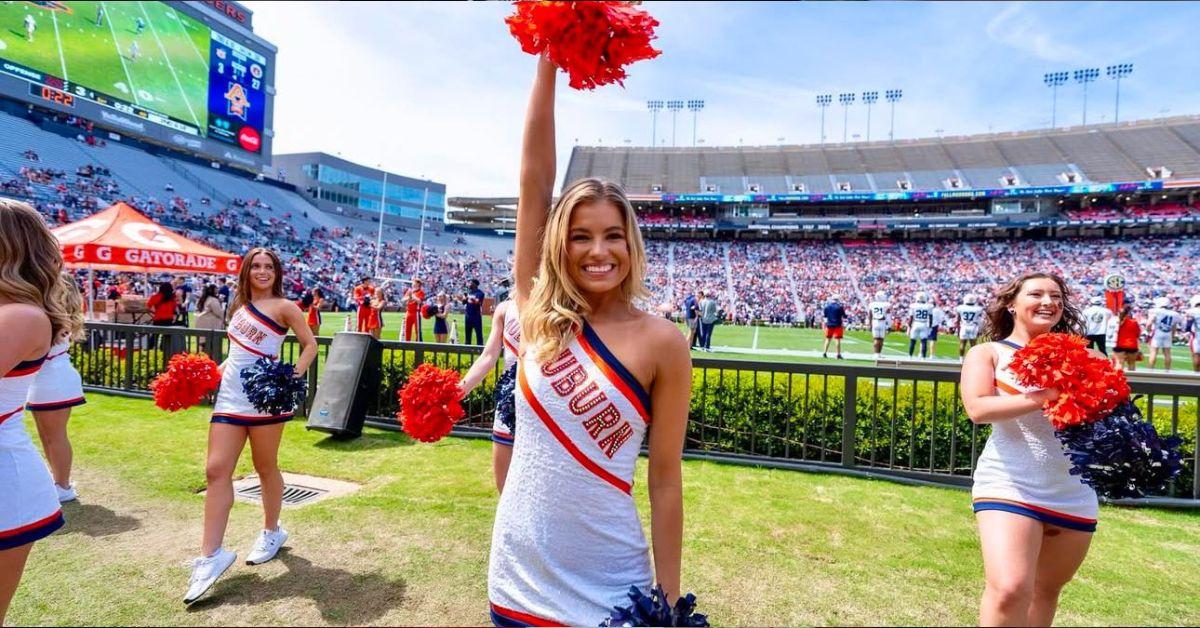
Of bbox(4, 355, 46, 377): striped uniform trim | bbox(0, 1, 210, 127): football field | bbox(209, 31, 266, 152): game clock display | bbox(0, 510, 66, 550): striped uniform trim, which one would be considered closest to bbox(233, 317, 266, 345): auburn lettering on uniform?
bbox(4, 355, 46, 377): striped uniform trim

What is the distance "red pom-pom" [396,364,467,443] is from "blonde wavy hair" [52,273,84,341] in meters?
1.33

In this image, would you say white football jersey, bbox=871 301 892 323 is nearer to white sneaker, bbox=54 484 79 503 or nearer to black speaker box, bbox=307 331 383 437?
black speaker box, bbox=307 331 383 437

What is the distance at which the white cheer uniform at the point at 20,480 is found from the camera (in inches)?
81.6

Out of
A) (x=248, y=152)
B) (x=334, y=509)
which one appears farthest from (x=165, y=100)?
(x=334, y=509)

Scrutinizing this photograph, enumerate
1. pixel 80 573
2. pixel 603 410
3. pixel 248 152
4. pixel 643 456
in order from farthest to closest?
1. pixel 248 152
2. pixel 643 456
3. pixel 80 573
4. pixel 603 410

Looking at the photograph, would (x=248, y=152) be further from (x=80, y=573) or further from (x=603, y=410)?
(x=603, y=410)

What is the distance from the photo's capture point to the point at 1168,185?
4231 cm

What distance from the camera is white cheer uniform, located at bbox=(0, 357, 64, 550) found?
207 centimetres

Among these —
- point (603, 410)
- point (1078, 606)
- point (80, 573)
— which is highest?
point (603, 410)

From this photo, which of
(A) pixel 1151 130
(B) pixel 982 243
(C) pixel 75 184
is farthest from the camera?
(A) pixel 1151 130

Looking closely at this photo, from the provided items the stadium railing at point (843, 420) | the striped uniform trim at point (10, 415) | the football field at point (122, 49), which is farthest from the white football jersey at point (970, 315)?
the football field at point (122, 49)

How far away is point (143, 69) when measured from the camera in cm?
3409

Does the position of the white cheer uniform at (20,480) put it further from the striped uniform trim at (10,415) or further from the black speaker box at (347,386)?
the black speaker box at (347,386)

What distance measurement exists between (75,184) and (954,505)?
41.5m
